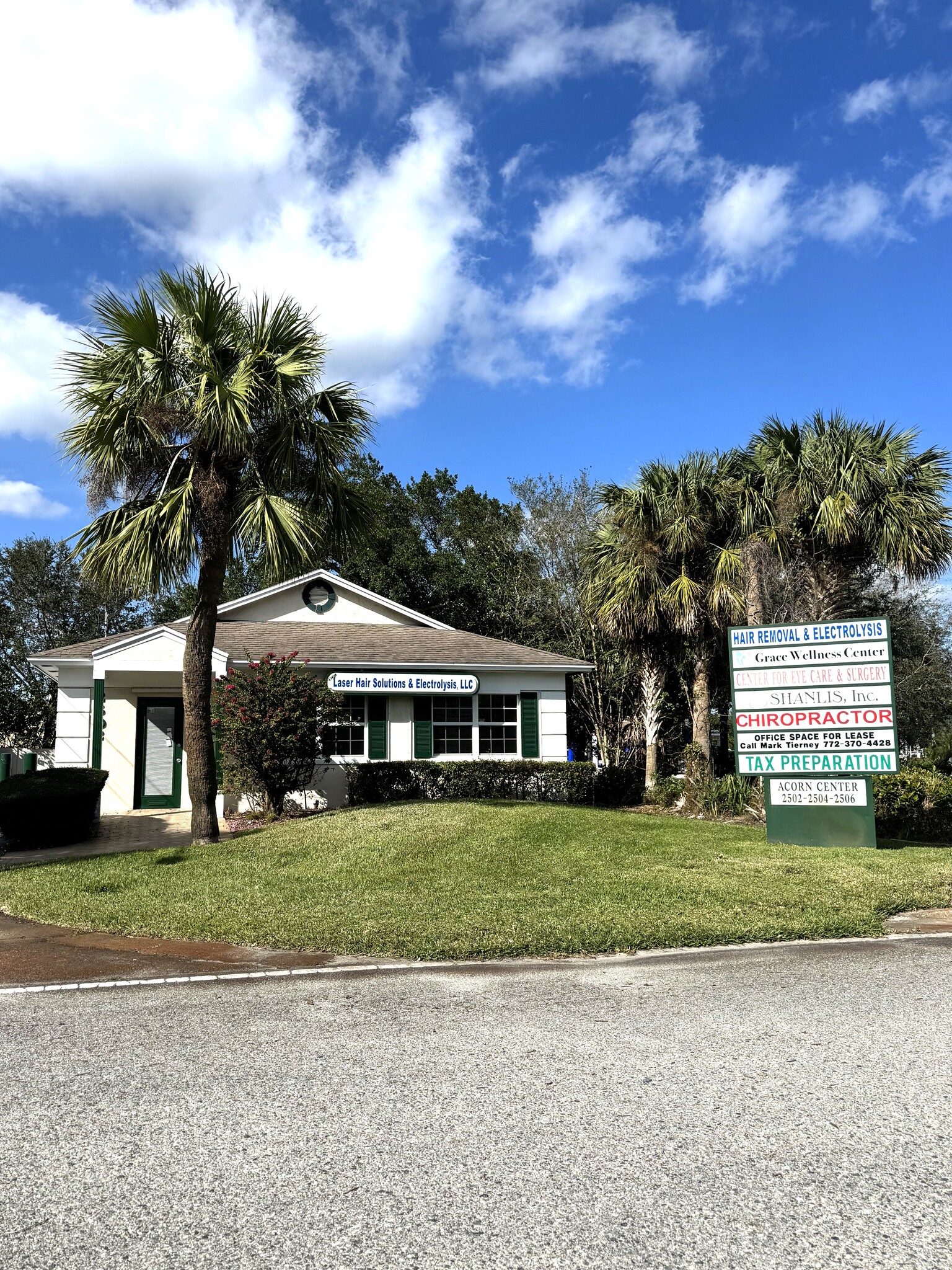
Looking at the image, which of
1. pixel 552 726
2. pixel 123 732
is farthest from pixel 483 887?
pixel 123 732

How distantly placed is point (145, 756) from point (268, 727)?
636 centimetres

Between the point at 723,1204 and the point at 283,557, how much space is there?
404 inches

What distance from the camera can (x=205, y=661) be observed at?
12.8 metres

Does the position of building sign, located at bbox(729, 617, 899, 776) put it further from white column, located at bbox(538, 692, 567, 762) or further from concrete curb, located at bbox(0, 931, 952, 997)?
white column, located at bbox(538, 692, 567, 762)

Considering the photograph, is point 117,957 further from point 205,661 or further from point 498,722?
point 498,722

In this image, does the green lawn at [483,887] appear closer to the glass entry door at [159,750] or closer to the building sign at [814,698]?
the building sign at [814,698]

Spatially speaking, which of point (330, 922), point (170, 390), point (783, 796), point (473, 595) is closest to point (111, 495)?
point (170, 390)

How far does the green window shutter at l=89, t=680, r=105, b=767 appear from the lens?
54.6 ft

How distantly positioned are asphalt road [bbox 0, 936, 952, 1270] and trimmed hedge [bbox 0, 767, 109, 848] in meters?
8.19

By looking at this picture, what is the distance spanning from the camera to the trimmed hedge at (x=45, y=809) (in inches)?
523

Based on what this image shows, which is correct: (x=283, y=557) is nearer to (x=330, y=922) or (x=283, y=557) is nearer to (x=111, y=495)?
(x=111, y=495)

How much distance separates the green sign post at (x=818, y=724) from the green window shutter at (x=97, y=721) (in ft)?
36.9

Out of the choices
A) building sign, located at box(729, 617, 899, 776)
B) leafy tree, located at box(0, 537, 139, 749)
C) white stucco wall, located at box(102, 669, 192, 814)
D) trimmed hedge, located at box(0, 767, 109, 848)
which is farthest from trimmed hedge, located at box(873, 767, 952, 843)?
leafy tree, located at box(0, 537, 139, 749)

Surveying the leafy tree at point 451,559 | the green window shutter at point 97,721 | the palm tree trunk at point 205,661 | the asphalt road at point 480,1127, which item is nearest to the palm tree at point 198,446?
the palm tree trunk at point 205,661
